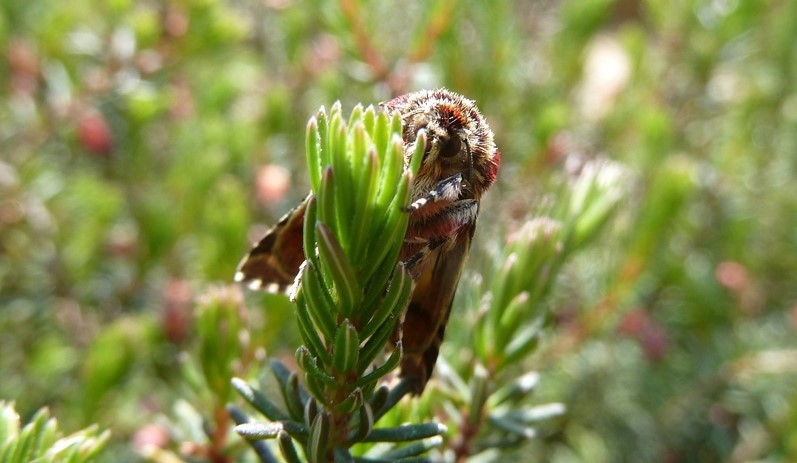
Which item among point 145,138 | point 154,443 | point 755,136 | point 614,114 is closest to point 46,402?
point 154,443

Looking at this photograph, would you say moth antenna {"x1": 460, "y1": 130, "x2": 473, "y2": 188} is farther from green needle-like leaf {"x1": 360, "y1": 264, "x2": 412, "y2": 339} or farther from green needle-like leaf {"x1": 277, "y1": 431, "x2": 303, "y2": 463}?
green needle-like leaf {"x1": 277, "y1": 431, "x2": 303, "y2": 463}

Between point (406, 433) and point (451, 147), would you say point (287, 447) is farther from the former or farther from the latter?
point (451, 147)

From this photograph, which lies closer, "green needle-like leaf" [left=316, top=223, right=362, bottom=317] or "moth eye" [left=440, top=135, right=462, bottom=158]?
"green needle-like leaf" [left=316, top=223, right=362, bottom=317]

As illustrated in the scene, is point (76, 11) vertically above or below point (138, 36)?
above

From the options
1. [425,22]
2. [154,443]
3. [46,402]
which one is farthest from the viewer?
[425,22]

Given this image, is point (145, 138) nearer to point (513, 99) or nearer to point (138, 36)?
point (138, 36)

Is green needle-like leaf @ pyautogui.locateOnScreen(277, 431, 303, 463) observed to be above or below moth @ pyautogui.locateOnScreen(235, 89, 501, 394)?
below

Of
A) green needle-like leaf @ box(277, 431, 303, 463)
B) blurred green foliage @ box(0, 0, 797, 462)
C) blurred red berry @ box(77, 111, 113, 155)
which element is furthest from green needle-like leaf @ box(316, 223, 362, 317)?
blurred red berry @ box(77, 111, 113, 155)
